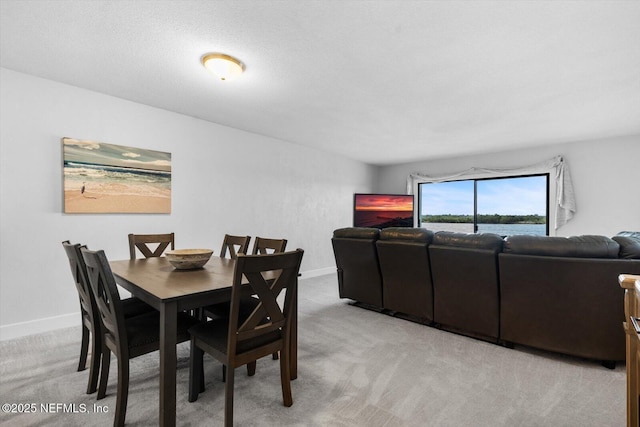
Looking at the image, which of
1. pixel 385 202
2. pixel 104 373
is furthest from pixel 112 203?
pixel 385 202

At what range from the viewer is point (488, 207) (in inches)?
241

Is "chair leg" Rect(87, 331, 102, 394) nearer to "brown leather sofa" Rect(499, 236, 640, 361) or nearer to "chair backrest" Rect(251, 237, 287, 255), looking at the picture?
"chair backrest" Rect(251, 237, 287, 255)

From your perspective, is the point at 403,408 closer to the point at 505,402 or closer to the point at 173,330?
the point at 505,402

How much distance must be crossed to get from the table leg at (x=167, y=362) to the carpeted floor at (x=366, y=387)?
0.25 m

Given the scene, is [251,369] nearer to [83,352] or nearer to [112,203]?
[83,352]

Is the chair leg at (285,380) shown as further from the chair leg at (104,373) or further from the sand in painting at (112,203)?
the sand in painting at (112,203)

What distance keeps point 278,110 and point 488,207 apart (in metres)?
4.81

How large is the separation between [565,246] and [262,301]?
2.28 meters

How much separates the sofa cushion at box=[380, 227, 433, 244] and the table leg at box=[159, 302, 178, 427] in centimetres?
221

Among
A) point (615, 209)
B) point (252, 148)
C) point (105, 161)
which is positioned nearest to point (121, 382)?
point (105, 161)

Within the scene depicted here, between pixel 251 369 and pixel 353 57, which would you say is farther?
pixel 353 57

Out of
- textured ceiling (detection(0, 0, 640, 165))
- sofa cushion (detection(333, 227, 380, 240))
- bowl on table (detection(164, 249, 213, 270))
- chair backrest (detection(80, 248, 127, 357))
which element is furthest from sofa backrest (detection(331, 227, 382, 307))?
chair backrest (detection(80, 248, 127, 357))

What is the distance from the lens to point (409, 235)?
117 inches

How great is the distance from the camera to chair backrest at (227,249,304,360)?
1.44 m
